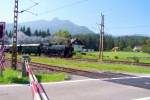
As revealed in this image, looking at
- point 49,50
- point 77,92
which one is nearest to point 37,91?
point 77,92

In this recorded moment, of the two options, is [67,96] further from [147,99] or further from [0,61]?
[0,61]

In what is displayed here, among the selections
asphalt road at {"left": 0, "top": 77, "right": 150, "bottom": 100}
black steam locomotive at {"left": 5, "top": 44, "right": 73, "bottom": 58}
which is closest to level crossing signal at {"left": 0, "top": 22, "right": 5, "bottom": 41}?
asphalt road at {"left": 0, "top": 77, "right": 150, "bottom": 100}

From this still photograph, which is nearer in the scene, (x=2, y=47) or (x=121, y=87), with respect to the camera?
(x=121, y=87)

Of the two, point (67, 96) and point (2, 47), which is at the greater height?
point (2, 47)

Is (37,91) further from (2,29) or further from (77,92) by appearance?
(2,29)

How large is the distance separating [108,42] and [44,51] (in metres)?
94.6

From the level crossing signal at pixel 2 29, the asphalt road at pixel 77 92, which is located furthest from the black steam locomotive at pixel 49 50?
the asphalt road at pixel 77 92

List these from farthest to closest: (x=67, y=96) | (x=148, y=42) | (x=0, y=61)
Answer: (x=148, y=42)
(x=0, y=61)
(x=67, y=96)

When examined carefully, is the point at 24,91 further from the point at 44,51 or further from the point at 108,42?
the point at 108,42

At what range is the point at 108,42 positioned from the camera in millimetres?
160000

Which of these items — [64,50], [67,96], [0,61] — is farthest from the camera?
[64,50]

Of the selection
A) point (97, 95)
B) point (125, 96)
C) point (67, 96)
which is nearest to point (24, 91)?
point (67, 96)

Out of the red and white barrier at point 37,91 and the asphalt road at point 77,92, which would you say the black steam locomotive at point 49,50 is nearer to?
the asphalt road at point 77,92

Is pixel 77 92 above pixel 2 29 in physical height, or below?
below
